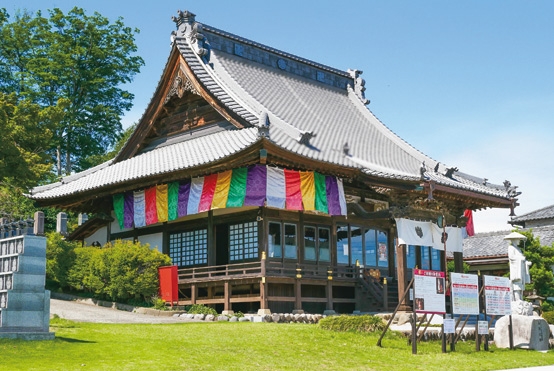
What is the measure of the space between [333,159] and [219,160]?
4.82 metres

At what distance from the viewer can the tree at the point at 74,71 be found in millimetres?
54812

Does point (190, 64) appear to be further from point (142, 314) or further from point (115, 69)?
point (115, 69)

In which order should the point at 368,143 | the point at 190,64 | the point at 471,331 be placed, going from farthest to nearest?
the point at 368,143
the point at 190,64
the point at 471,331

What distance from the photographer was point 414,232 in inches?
1185

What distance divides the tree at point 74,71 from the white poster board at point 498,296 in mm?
39255

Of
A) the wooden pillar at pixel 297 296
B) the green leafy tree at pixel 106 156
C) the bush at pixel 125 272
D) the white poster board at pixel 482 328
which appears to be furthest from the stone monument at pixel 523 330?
the green leafy tree at pixel 106 156

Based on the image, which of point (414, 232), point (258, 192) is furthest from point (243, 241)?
point (414, 232)

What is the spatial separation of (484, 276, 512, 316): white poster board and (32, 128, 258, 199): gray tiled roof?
9190mm

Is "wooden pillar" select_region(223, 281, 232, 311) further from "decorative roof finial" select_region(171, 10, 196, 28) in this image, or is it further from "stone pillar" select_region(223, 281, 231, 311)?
"decorative roof finial" select_region(171, 10, 196, 28)

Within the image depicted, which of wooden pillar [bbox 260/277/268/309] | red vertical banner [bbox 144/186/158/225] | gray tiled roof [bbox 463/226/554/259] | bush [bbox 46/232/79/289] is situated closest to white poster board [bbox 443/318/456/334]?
wooden pillar [bbox 260/277/268/309]

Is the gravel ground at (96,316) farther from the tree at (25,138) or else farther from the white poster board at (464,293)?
the white poster board at (464,293)

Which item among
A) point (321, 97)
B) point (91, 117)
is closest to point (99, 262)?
point (321, 97)

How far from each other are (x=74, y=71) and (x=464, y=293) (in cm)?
4261

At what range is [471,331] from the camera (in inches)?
877
